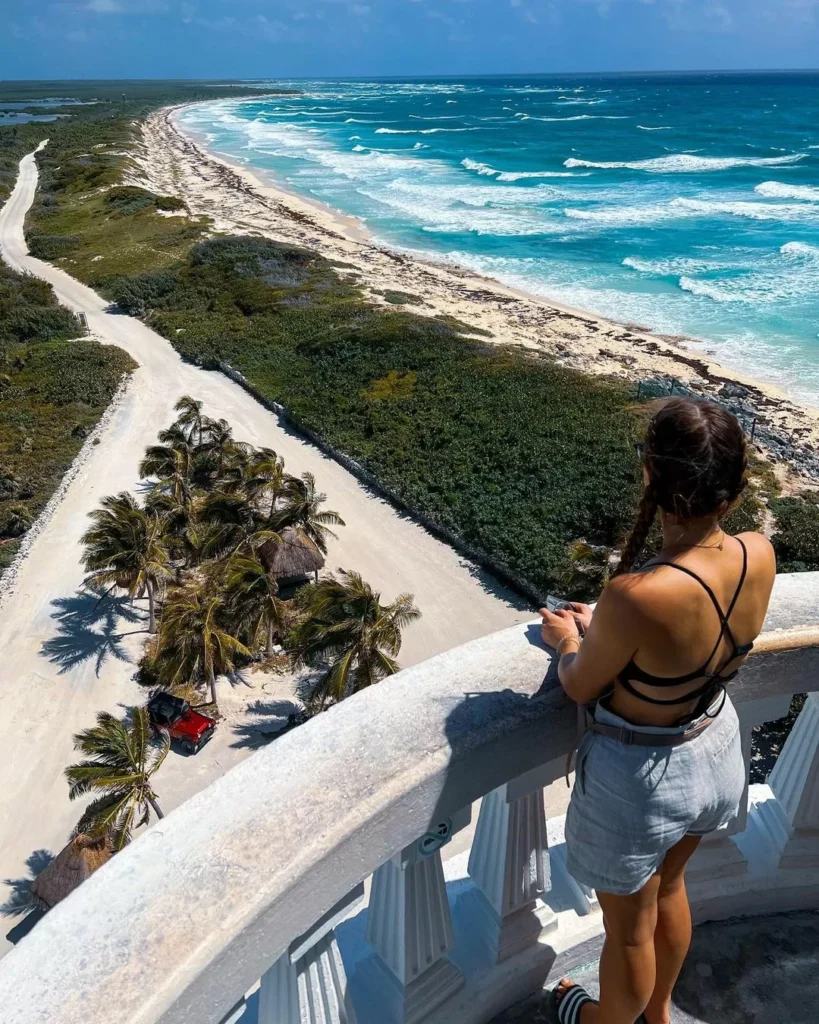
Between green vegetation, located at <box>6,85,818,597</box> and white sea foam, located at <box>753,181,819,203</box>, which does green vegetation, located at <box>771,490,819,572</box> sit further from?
white sea foam, located at <box>753,181,819,203</box>

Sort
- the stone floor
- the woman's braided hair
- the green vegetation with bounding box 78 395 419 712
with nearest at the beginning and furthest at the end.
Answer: the woman's braided hair < the stone floor < the green vegetation with bounding box 78 395 419 712

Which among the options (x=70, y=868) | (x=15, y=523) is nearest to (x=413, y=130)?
(x=15, y=523)

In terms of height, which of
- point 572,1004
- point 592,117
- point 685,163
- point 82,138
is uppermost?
point 592,117

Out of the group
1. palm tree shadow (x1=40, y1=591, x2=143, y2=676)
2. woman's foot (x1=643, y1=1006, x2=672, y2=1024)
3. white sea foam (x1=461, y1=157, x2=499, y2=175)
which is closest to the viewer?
woman's foot (x1=643, y1=1006, x2=672, y2=1024)

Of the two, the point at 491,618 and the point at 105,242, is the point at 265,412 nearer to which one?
the point at 491,618

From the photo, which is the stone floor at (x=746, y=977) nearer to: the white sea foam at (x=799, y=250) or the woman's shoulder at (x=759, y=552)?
the woman's shoulder at (x=759, y=552)

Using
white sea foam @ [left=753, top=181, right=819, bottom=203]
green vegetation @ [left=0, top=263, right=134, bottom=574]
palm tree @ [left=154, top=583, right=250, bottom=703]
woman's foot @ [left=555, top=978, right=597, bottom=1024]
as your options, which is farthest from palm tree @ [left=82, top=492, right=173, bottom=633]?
white sea foam @ [left=753, top=181, right=819, bottom=203]

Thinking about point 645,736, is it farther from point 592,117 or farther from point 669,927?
point 592,117
